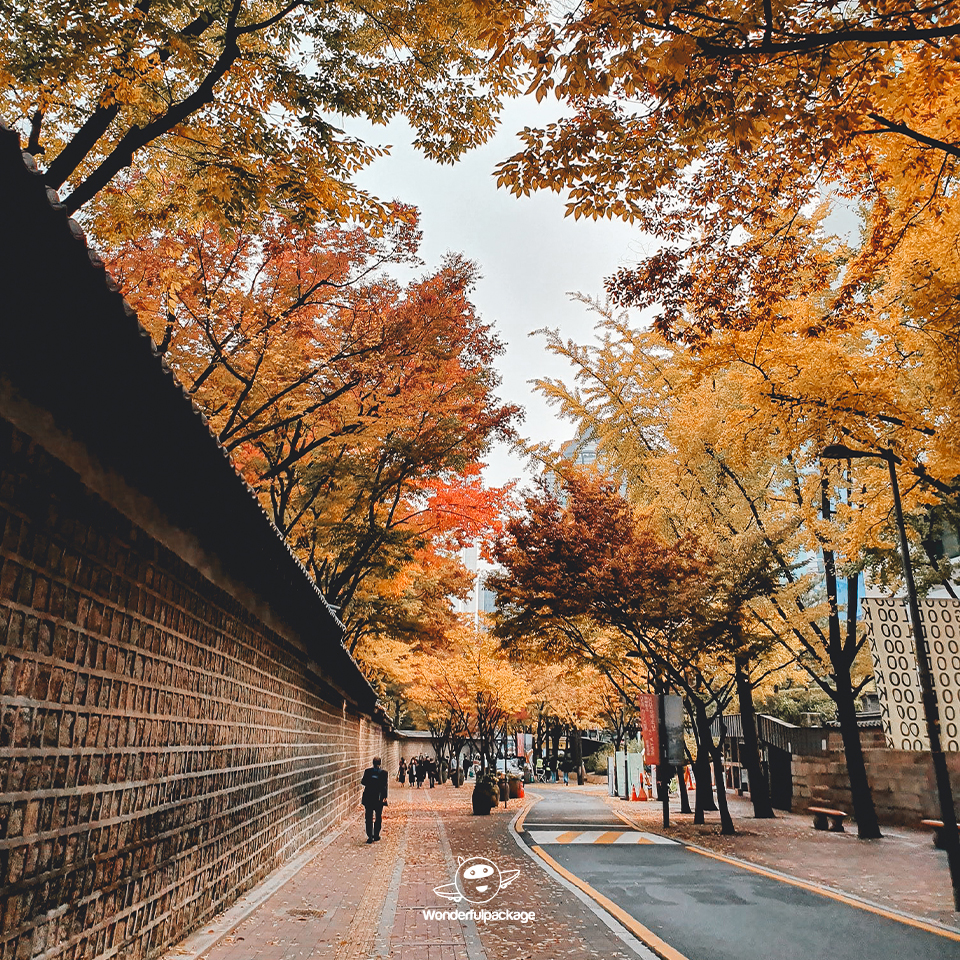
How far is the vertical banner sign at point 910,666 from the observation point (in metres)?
9.73

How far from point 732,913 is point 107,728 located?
7.40m

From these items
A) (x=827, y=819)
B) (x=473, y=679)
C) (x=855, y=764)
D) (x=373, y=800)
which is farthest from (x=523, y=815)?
(x=473, y=679)

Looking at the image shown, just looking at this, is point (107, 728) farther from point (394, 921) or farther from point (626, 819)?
point (626, 819)

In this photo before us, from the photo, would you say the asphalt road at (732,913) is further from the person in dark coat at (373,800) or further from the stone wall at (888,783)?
the stone wall at (888,783)

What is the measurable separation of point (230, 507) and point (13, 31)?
13.5 ft

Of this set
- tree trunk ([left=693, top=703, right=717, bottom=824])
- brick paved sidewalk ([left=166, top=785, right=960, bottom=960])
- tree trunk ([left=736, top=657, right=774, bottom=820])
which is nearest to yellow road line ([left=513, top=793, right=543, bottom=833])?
brick paved sidewalk ([left=166, top=785, right=960, bottom=960])

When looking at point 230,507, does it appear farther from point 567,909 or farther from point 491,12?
point 567,909

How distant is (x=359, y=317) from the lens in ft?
38.2

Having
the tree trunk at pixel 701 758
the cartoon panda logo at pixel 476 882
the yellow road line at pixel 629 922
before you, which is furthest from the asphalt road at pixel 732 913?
the tree trunk at pixel 701 758

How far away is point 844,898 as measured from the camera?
29.0 feet

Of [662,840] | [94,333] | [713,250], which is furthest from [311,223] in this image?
[662,840]

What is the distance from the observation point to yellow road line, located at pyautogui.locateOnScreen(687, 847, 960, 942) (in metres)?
7.23

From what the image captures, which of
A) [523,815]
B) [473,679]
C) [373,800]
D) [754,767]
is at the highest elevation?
[473,679]

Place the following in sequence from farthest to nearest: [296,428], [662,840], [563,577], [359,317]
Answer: [563,577], [662,840], [296,428], [359,317]
